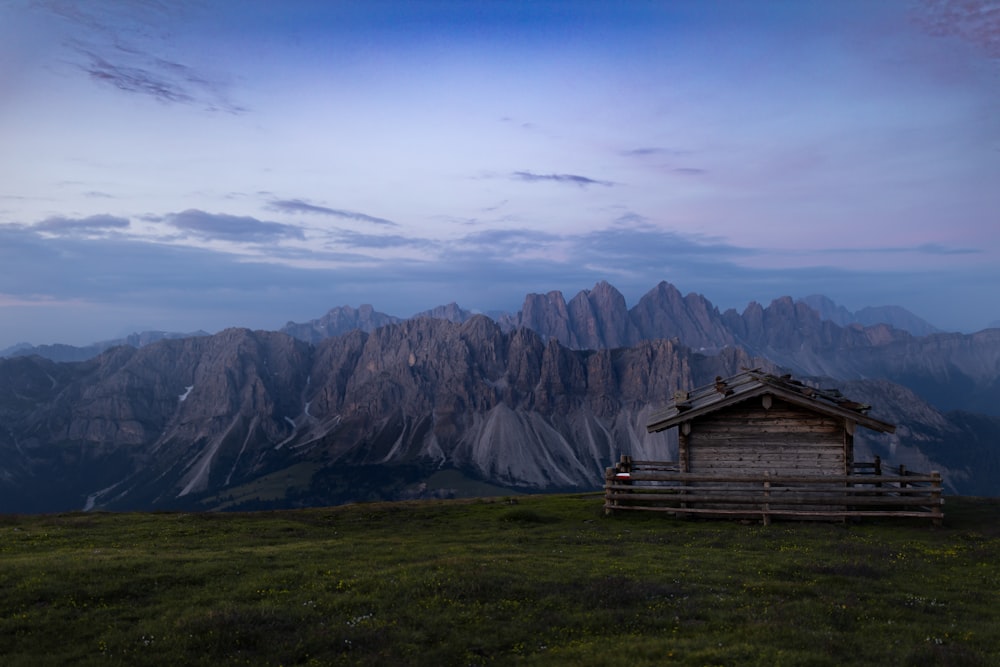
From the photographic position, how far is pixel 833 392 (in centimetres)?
4194

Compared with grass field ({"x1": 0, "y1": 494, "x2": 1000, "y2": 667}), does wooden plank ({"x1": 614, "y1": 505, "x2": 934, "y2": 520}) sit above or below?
below

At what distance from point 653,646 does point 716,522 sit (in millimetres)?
20363

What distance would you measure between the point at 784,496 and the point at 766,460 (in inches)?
77.1

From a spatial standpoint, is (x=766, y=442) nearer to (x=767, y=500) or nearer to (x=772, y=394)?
(x=772, y=394)

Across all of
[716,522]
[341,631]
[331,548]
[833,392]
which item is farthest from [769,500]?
[341,631]

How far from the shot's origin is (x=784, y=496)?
114ft

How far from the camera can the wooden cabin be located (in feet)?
109

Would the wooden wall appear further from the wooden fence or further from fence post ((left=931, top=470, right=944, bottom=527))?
fence post ((left=931, top=470, right=944, bottom=527))

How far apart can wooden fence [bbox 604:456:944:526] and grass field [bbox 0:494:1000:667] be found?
2190mm

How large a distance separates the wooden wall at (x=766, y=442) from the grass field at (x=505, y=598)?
511cm

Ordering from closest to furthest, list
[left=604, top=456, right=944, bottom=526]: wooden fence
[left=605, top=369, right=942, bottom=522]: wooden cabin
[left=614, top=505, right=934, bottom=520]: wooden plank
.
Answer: [left=614, top=505, right=934, bottom=520]: wooden plank → [left=604, top=456, right=944, bottom=526]: wooden fence → [left=605, top=369, right=942, bottom=522]: wooden cabin

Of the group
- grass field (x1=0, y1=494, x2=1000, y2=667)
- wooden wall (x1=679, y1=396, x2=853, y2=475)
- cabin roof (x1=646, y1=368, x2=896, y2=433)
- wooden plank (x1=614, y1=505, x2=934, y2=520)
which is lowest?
wooden plank (x1=614, y1=505, x2=934, y2=520)

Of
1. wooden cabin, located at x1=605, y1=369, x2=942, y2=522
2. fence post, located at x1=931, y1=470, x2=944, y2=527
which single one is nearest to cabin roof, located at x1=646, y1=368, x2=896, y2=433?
wooden cabin, located at x1=605, y1=369, x2=942, y2=522

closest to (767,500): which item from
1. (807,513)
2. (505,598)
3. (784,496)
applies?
(807,513)
